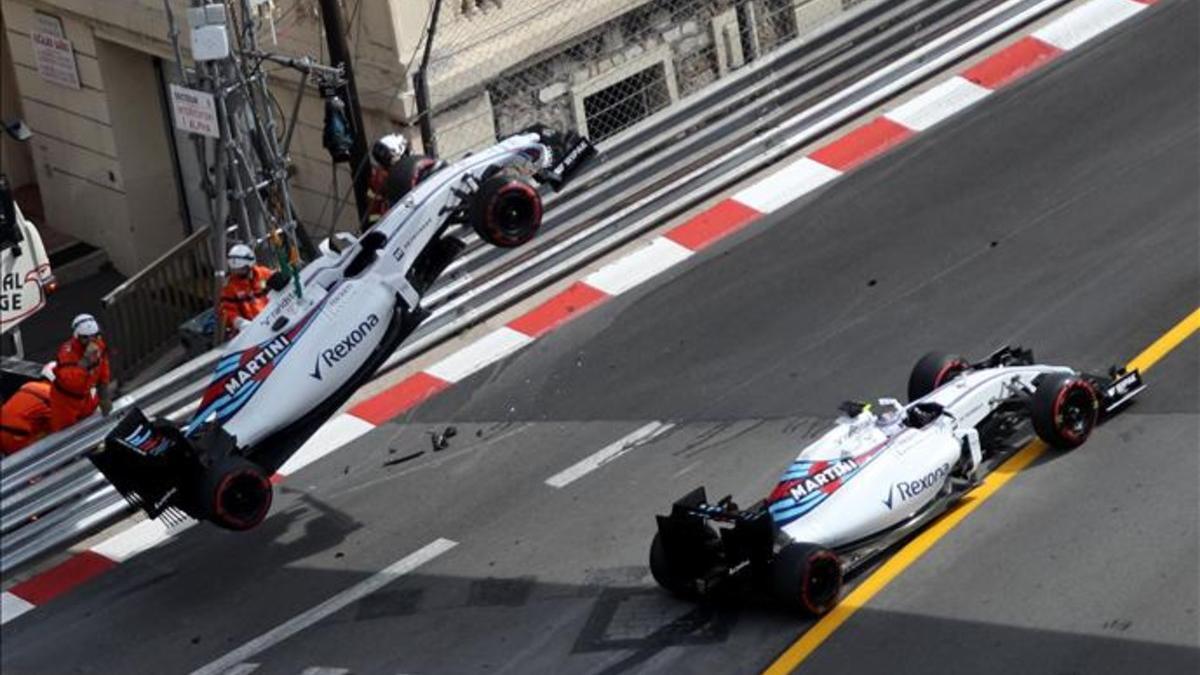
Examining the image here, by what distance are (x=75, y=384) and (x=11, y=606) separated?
5.46 feet

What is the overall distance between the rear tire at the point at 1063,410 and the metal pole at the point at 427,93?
627 centimetres

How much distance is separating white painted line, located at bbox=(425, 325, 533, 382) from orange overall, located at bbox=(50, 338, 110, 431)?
8.16ft

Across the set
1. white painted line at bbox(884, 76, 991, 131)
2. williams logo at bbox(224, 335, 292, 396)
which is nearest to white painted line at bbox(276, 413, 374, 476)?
williams logo at bbox(224, 335, 292, 396)

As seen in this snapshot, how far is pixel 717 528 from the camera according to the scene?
47.4 feet

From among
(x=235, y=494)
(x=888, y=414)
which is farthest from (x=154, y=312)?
(x=888, y=414)

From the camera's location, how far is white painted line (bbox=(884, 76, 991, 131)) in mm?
19688

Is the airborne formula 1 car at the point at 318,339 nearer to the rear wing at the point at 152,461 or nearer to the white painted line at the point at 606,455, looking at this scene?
the rear wing at the point at 152,461

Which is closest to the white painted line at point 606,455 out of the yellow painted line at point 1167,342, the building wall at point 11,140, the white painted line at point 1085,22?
the yellow painted line at point 1167,342

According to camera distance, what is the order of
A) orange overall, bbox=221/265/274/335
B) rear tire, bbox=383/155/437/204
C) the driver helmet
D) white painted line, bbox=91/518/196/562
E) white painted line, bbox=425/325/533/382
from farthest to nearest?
white painted line, bbox=425/325/533/382
orange overall, bbox=221/265/274/335
rear tire, bbox=383/155/437/204
white painted line, bbox=91/518/196/562
the driver helmet

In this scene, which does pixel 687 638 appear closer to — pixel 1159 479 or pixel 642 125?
pixel 1159 479

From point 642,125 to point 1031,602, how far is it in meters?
7.03

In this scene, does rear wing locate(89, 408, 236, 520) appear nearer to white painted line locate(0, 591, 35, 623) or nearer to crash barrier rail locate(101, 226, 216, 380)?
white painted line locate(0, 591, 35, 623)

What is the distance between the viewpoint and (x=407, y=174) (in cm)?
1642

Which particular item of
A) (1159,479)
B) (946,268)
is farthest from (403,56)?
(1159,479)
